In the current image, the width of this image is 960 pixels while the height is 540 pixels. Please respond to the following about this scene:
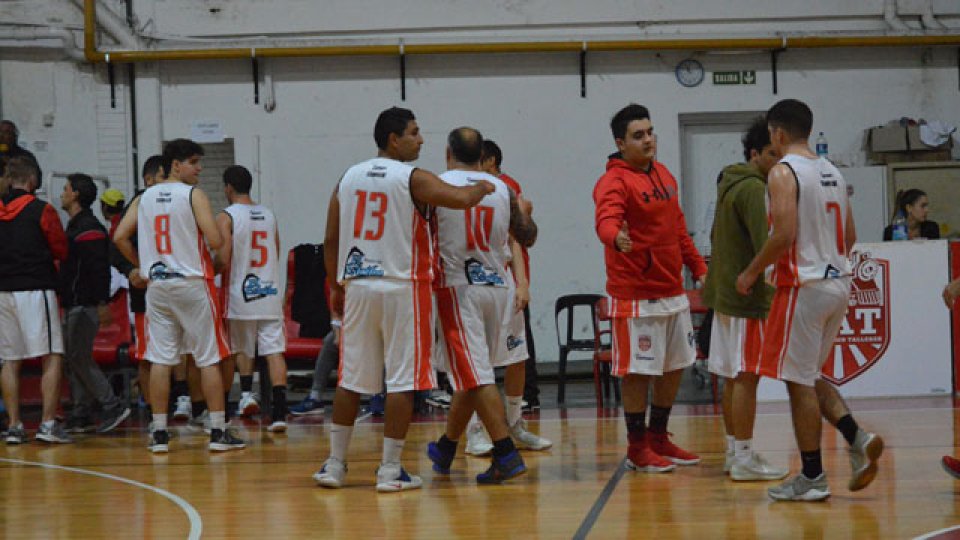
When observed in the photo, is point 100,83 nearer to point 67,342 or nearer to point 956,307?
point 67,342

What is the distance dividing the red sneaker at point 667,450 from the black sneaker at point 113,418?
4.72 meters

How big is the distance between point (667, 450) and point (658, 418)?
270 millimetres

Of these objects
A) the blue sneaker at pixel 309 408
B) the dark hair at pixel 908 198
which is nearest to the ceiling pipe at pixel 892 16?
the dark hair at pixel 908 198

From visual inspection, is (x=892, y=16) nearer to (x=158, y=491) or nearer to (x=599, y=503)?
(x=599, y=503)

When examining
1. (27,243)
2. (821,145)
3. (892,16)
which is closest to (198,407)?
(27,243)

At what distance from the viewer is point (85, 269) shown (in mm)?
9078

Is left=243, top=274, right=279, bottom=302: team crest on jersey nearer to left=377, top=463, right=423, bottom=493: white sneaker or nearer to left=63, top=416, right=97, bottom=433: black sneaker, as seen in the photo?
left=63, top=416, right=97, bottom=433: black sneaker

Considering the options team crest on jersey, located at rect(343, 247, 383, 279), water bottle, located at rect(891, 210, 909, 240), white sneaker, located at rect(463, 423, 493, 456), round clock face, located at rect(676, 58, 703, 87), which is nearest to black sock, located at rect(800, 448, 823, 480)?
team crest on jersey, located at rect(343, 247, 383, 279)

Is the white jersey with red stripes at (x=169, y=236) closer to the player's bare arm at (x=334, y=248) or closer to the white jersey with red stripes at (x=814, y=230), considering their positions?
the player's bare arm at (x=334, y=248)

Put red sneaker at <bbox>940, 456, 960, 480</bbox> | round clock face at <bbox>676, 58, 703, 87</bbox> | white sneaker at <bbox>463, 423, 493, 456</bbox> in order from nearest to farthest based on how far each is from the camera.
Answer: red sneaker at <bbox>940, 456, 960, 480</bbox> → white sneaker at <bbox>463, 423, 493, 456</bbox> → round clock face at <bbox>676, 58, 703, 87</bbox>

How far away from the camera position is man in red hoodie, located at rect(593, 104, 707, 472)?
6219 millimetres

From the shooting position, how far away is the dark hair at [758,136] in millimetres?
6164

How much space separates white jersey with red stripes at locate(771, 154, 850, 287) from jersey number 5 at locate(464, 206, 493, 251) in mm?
1624

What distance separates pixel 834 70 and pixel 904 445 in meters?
7.04
